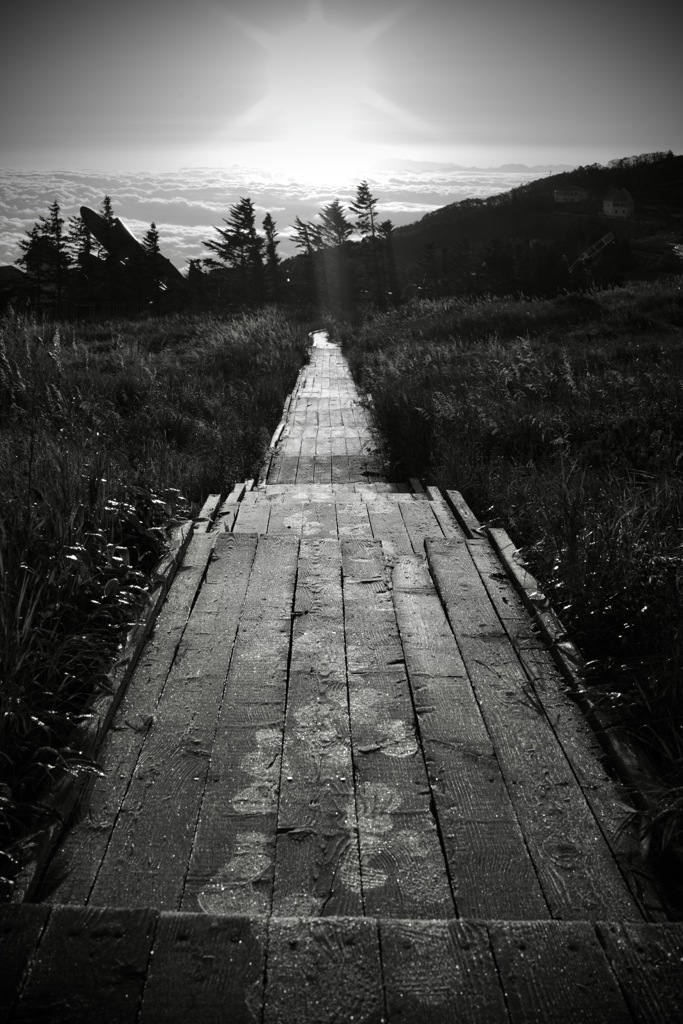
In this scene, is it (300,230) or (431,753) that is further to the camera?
(300,230)

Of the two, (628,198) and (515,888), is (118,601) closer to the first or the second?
(515,888)

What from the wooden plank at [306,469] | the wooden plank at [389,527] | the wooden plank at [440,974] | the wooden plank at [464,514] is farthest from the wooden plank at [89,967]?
the wooden plank at [306,469]

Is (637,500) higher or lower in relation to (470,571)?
higher

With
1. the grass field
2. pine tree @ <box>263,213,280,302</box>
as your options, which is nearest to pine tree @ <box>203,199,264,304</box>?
pine tree @ <box>263,213,280,302</box>

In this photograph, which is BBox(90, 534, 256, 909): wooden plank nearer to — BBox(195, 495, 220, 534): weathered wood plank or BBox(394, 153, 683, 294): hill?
BBox(195, 495, 220, 534): weathered wood plank

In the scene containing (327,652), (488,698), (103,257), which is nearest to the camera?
(488,698)

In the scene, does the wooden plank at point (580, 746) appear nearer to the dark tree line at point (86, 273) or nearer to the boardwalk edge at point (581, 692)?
the boardwalk edge at point (581, 692)

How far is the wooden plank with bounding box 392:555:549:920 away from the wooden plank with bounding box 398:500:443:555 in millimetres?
1112

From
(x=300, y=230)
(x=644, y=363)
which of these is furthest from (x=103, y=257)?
(x=644, y=363)

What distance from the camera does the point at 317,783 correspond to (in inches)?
82.2

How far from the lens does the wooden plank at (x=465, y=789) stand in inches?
67.4

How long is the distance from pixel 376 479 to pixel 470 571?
126 inches

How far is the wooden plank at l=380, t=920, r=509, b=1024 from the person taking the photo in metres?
1.38

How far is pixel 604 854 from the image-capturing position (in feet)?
6.02
